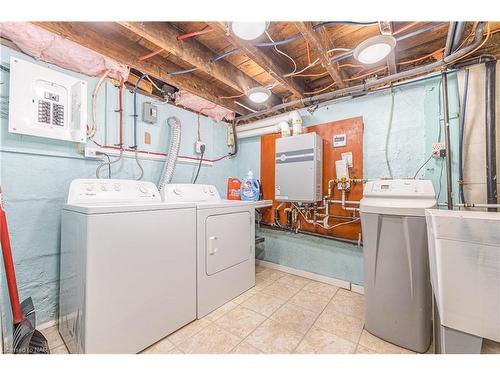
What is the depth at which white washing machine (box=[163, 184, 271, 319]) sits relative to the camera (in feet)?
6.04

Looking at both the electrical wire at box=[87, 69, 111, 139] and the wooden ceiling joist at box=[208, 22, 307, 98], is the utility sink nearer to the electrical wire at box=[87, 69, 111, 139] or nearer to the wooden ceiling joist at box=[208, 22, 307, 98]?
the wooden ceiling joist at box=[208, 22, 307, 98]

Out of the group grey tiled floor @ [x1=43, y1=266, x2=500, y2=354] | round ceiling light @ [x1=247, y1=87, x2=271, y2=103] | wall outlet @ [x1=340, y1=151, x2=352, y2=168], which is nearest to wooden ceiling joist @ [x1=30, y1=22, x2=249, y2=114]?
round ceiling light @ [x1=247, y1=87, x2=271, y2=103]

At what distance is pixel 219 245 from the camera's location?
78.2 inches

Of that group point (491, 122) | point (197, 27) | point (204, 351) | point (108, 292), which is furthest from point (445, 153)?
point (108, 292)

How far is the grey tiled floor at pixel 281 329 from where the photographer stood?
1471 millimetres

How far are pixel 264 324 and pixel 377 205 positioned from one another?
1.32 meters

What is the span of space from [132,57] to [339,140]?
7.44ft

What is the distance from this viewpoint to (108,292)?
50.3 inches

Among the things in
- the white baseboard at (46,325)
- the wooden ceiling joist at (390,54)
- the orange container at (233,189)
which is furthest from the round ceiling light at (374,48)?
the white baseboard at (46,325)

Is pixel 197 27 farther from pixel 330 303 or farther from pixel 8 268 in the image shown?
pixel 330 303

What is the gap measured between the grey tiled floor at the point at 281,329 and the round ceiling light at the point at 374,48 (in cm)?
184

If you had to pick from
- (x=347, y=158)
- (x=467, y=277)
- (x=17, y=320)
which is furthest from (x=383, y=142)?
(x=17, y=320)

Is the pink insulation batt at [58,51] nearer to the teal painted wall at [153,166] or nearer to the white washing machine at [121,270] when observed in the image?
the teal painted wall at [153,166]

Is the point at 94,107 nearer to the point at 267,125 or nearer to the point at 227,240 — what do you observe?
the point at 227,240
